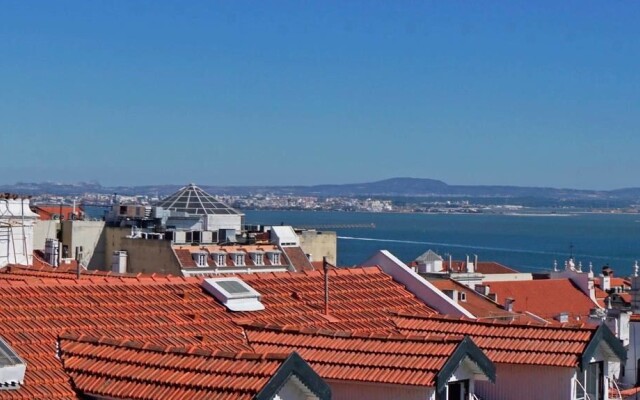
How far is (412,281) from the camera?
687 inches

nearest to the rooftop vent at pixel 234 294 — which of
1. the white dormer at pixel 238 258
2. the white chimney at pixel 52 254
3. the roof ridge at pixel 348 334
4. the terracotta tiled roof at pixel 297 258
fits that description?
the roof ridge at pixel 348 334

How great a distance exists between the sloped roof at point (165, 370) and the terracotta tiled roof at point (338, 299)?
3.27 meters

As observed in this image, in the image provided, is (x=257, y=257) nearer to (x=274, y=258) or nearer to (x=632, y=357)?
(x=274, y=258)

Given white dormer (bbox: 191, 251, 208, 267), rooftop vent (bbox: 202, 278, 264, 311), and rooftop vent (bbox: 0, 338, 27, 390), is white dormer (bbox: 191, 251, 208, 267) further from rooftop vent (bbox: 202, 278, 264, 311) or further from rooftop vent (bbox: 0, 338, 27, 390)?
rooftop vent (bbox: 0, 338, 27, 390)

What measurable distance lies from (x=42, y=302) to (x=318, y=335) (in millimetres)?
3173

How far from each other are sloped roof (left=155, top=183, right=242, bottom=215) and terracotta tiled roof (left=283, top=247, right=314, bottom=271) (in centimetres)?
1213

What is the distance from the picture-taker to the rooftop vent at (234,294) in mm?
14375

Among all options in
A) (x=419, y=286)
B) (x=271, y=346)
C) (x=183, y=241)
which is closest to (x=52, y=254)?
(x=183, y=241)

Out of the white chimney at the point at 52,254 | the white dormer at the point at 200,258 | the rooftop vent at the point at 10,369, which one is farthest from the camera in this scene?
the white dormer at the point at 200,258

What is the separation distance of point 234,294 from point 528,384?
13.6ft

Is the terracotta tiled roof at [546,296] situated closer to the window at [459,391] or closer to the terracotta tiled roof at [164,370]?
the window at [459,391]

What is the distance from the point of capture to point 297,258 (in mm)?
65250

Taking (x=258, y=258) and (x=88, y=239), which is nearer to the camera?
(x=258, y=258)

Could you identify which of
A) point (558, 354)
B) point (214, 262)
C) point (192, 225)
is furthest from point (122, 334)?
point (192, 225)
